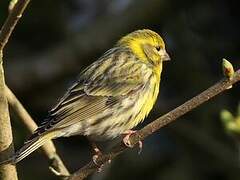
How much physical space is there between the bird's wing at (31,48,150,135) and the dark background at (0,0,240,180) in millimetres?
1423

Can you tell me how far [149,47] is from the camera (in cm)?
595

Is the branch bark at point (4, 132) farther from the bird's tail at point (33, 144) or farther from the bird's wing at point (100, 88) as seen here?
the bird's wing at point (100, 88)

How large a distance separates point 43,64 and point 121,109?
182 cm

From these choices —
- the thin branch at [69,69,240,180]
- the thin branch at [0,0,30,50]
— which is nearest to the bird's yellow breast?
the thin branch at [69,69,240,180]

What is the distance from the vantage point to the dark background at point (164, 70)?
23.0ft

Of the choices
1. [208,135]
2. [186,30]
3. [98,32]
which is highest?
[98,32]

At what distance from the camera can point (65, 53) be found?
23.1 ft

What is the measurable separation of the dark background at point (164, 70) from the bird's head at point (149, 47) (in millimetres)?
1200

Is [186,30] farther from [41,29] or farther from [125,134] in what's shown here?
[125,134]

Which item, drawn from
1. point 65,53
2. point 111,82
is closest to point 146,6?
point 65,53

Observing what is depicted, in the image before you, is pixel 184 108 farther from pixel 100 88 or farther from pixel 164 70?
pixel 164 70

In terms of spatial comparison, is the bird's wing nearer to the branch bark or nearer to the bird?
the bird

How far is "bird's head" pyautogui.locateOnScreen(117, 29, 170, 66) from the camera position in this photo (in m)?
5.92

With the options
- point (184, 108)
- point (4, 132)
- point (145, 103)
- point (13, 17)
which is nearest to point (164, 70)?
point (145, 103)
